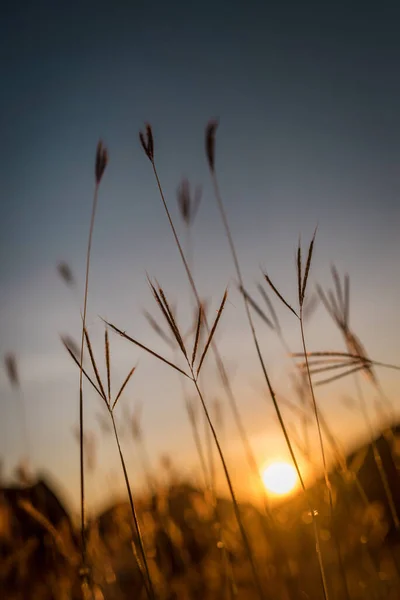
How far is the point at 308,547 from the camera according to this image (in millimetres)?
3236

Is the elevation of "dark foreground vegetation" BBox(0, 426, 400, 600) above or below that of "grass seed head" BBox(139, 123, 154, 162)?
below

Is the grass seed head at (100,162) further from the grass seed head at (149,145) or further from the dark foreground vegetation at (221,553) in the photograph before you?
the dark foreground vegetation at (221,553)

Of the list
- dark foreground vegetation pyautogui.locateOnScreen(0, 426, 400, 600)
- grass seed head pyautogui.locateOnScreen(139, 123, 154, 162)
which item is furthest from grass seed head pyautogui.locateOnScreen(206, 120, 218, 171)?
dark foreground vegetation pyautogui.locateOnScreen(0, 426, 400, 600)

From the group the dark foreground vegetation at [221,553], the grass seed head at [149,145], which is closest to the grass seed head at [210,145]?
the grass seed head at [149,145]

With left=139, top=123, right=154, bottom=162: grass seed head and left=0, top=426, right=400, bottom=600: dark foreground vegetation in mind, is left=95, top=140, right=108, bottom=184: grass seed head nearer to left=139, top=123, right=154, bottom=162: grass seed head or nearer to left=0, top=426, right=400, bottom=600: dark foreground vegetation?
left=139, top=123, right=154, bottom=162: grass seed head

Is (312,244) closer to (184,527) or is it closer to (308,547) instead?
(308,547)

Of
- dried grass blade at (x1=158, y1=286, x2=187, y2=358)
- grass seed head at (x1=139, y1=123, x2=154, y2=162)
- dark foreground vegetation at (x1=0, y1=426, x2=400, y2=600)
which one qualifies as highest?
grass seed head at (x1=139, y1=123, x2=154, y2=162)

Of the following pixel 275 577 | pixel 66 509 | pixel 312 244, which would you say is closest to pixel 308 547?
pixel 275 577

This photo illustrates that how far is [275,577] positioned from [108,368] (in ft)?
6.71

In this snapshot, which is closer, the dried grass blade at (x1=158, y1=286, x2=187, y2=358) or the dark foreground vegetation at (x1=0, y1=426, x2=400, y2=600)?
the dried grass blade at (x1=158, y1=286, x2=187, y2=358)

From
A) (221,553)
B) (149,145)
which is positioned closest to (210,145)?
(149,145)

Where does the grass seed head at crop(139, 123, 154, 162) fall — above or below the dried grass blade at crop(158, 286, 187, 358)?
above

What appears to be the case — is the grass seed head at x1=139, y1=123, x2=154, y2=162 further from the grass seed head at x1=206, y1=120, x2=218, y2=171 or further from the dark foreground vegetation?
the dark foreground vegetation

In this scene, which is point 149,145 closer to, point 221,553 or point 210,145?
point 210,145
